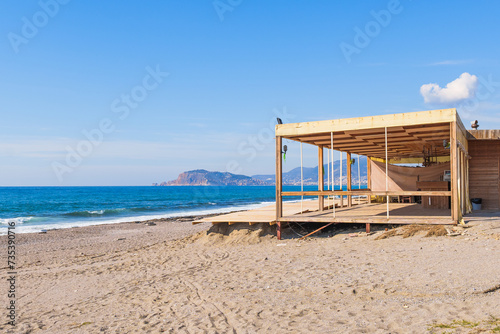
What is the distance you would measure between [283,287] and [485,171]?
1126 cm

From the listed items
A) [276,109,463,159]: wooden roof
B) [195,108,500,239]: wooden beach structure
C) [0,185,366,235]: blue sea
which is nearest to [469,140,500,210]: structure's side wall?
[195,108,500,239]: wooden beach structure

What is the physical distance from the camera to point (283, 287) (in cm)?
652

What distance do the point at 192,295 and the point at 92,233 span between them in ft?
53.6

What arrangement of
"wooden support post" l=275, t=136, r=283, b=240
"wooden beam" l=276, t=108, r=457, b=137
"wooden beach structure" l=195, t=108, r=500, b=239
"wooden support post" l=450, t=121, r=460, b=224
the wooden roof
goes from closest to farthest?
"wooden support post" l=450, t=121, r=460, b=224 → "wooden beam" l=276, t=108, r=457, b=137 → the wooden roof → "wooden beach structure" l=195, t=108, r=500, b=239 → "wooden support post" l=275, t=136, r=283, b=240

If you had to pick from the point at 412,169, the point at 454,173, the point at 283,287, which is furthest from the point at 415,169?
the point at 283,287

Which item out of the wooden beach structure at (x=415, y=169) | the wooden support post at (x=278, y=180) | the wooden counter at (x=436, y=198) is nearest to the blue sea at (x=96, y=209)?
the wooden support post at (x=278, y=180)

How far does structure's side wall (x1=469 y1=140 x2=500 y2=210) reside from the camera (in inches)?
553

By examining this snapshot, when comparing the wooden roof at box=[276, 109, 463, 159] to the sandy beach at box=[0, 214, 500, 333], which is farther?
the wooden roof at box=[276, 109, 463, 159]

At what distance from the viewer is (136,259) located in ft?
35.4

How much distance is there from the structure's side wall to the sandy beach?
460 cm

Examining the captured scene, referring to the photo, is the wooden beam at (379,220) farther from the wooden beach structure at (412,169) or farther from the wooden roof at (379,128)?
the wooden roof at (379,128)

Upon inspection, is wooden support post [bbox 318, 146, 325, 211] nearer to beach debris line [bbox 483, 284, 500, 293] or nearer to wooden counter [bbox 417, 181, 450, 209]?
wooden counter [bbox 417, 181, 450, 209]

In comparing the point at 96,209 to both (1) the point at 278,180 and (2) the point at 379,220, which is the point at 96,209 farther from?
(2) the point at 379,220

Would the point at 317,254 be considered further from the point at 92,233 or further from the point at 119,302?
the point at 92,233
